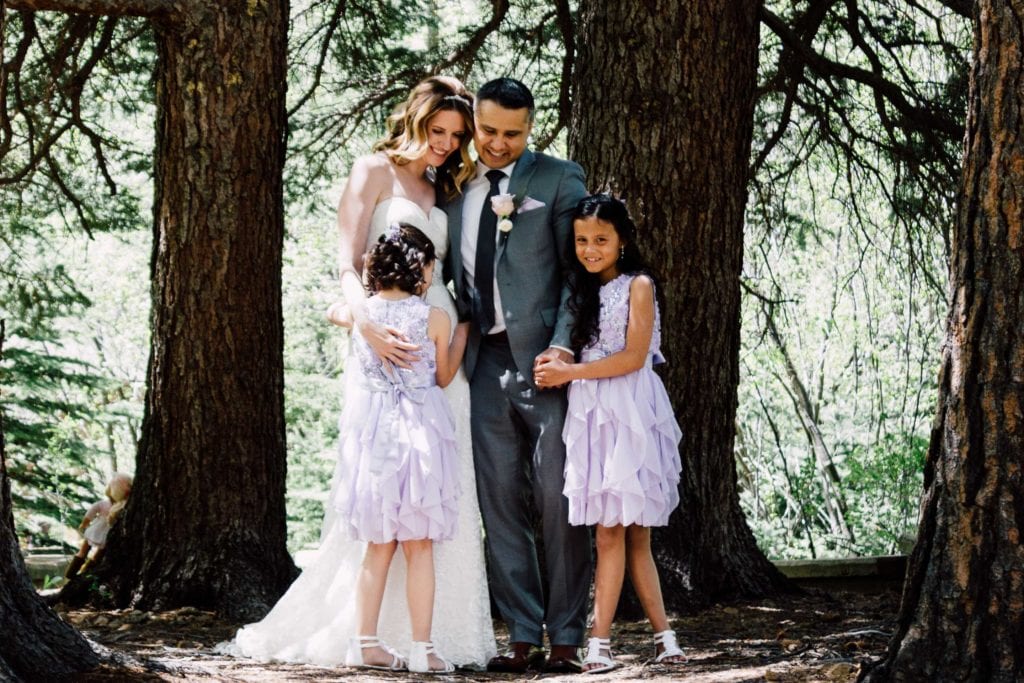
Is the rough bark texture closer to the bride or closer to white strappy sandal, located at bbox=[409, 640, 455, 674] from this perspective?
the bride

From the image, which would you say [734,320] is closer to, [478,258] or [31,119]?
[478,258]

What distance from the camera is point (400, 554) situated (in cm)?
458

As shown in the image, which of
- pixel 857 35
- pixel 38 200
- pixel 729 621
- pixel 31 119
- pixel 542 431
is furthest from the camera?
pixel 38 200

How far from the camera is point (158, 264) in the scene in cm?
596

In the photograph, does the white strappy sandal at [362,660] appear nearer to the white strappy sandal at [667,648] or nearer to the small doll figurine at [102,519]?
the white strappy sandal at [667,648]

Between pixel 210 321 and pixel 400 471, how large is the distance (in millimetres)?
1965

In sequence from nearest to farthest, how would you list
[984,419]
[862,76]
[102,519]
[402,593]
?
[984,419] < [402,593] < [102,519] < [862,76]

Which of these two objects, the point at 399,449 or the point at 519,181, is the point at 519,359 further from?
the point at 519,181

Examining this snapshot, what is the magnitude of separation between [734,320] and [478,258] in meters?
1.64

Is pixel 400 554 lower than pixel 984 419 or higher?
lower

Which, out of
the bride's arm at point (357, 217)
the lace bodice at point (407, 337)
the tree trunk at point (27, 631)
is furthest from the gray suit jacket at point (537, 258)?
the tree trunk at point (27, 631)

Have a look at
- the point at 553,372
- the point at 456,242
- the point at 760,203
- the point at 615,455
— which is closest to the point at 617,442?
the point at 615,455

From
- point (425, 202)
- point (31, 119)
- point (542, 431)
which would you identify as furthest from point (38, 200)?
point (542, 431)

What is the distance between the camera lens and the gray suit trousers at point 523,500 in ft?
14.2
